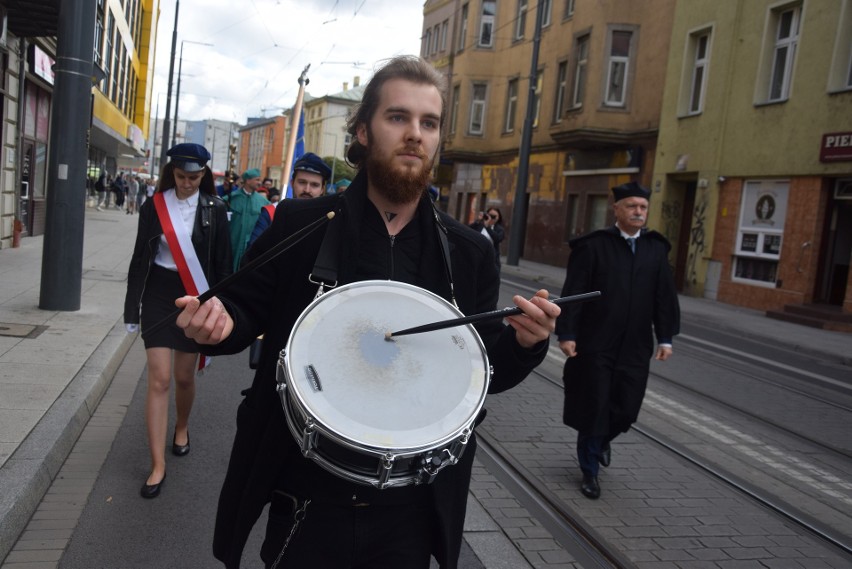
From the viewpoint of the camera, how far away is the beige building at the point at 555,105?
23806 millimetres

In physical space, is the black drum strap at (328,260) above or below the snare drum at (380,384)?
above

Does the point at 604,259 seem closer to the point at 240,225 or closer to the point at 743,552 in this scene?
the point at 743,552

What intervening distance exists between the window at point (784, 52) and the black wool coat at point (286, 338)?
17.8 metres

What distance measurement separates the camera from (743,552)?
13.5 ft

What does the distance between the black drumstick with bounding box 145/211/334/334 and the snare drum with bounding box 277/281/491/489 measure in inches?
6.5

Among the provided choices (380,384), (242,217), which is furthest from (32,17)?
(380,384)

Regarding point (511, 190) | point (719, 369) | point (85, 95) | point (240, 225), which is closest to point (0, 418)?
point (240, 225)

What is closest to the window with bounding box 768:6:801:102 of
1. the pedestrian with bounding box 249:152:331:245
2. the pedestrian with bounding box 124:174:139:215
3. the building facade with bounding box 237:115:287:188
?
the pedestrian with bounding box 249:152:331:245

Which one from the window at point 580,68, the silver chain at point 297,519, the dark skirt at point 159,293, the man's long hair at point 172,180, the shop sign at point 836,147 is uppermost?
the window at point 580,68

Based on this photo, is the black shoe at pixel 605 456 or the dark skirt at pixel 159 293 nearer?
the dark skirt at pixel 159 293

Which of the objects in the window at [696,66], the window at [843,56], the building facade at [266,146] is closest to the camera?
the window at [843,56]

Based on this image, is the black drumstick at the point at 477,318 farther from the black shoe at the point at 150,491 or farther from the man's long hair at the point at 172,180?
the man's long hair at the point at 172,180

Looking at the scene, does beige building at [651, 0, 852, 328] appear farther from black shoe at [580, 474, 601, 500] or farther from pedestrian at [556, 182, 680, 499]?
black shoe at [580, 474, 601, 500]

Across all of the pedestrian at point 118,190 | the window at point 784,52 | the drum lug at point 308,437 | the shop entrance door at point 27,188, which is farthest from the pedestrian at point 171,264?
the pedestrian at point 118,190
